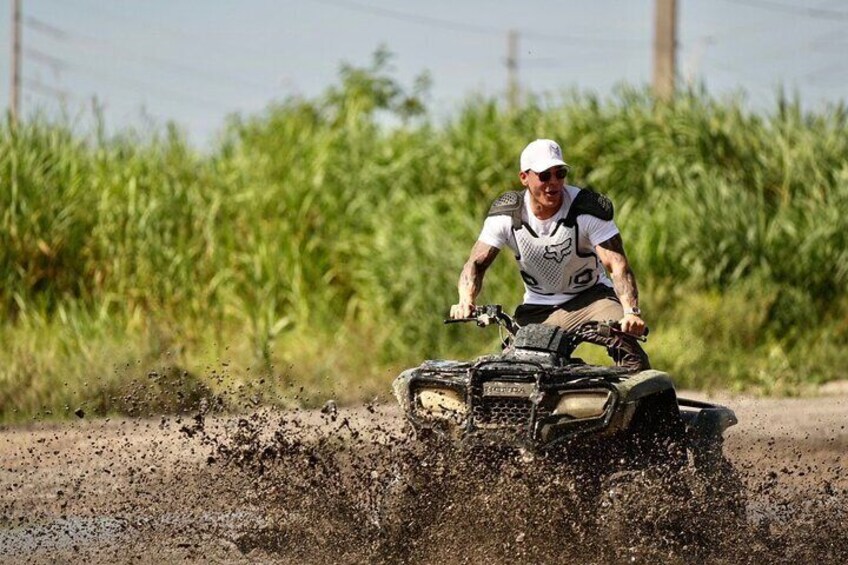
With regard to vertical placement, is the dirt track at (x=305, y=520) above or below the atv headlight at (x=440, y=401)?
below

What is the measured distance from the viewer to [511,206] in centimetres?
709

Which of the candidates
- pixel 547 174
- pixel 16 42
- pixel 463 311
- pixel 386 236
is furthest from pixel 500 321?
pixel 16 42

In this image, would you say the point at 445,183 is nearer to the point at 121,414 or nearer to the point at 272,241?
the point at 272,241

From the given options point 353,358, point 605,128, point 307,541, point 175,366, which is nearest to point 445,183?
point 605,128

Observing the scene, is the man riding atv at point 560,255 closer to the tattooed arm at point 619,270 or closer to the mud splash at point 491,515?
the tattooed arm at point 619,270

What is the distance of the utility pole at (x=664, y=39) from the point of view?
21.5 m

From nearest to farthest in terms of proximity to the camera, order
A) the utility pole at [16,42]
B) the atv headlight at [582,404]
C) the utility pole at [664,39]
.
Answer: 1. the atv headlight at [582,404]
2. the utility pole at [664,39]
3. the utility pole at [16,42]

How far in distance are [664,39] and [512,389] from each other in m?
16.8

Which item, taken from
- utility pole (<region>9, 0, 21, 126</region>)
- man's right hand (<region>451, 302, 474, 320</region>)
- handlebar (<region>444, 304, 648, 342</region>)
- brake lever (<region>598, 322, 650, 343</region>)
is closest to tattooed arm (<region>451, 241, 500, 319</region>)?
man's right hand (<region>451, 302, 474, 320</region>)

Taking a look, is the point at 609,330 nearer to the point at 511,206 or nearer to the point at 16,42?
the point at 511,206

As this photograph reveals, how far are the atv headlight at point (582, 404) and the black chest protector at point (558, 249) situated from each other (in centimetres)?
100

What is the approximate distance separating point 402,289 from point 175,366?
357cm

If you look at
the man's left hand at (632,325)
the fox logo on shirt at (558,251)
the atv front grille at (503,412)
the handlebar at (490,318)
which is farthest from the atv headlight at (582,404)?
the fox logo on shirt at (558,251)

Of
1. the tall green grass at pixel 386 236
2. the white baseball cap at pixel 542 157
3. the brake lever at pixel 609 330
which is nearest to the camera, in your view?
the brake lever at pixel 609 330
